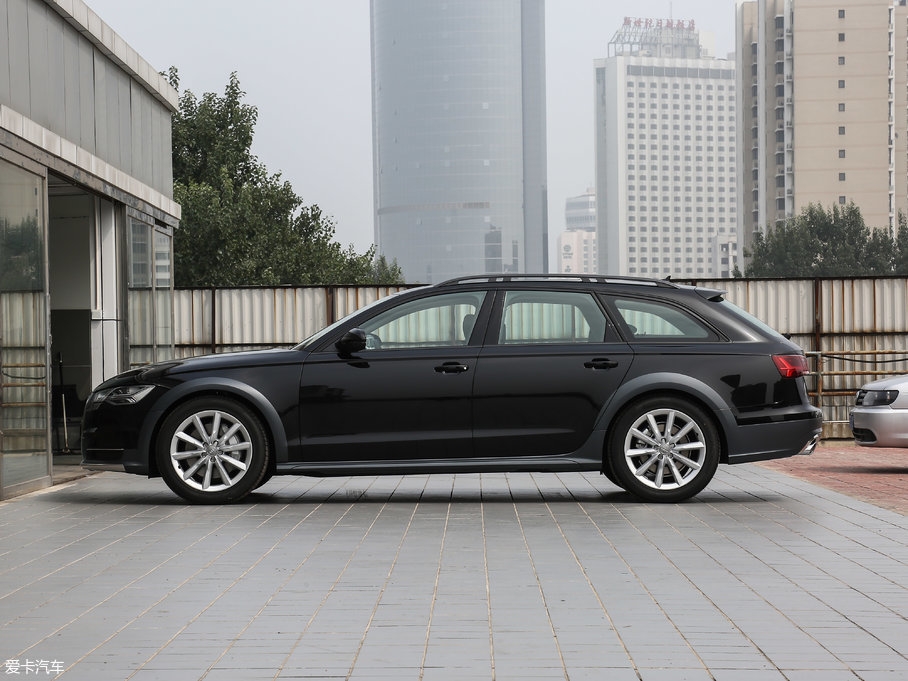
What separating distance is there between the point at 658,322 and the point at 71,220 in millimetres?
8032

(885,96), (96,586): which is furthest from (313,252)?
(885,96)

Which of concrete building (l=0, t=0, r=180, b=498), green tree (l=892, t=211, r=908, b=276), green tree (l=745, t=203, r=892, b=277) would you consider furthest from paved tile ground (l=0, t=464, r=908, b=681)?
green tree (l=745, t=203, r=892, b=277)

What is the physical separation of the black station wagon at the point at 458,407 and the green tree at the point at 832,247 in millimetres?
83223

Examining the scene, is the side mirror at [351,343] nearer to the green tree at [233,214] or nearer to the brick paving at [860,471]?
the brick paving at [860,471]

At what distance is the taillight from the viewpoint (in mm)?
9492

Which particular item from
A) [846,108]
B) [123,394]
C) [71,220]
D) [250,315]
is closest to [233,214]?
[250,315]

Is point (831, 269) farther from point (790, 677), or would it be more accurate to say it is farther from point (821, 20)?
point (790, 677)

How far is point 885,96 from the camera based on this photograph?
12369 cm

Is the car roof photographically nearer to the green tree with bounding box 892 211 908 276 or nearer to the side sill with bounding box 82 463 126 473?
the side sill with bounding box 82 463 126 473

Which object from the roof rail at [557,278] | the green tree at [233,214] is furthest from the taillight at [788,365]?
the green tree at [233,214]

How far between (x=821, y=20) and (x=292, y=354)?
126624 mm

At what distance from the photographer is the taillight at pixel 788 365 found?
9.49 meters

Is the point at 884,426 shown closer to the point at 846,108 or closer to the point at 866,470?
the point at 866,470

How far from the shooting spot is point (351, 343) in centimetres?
930
